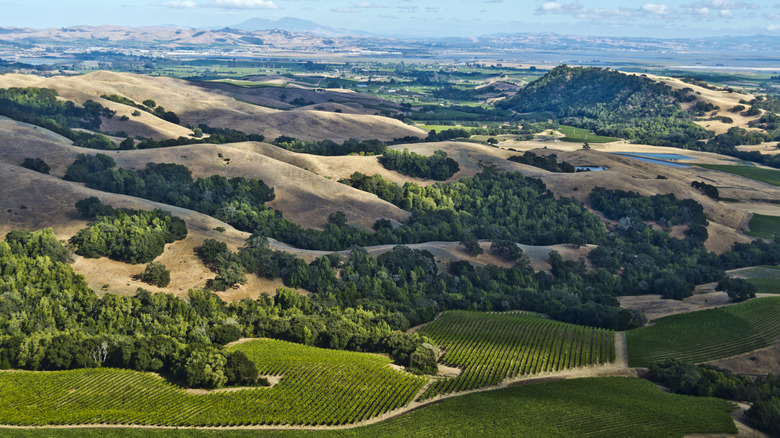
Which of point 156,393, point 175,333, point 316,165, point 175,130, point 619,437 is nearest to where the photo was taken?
point 619,437

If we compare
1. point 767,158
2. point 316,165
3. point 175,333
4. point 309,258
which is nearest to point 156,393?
point 175,333

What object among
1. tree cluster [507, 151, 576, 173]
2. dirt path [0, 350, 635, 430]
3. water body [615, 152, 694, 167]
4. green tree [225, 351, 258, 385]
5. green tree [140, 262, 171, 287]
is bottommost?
dirt path [0, 350, 635, 430]

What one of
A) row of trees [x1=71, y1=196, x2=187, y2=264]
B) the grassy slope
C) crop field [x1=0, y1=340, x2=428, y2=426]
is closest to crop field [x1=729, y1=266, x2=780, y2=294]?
crop field [x1=0, y1=340, x2=428, y2=426]

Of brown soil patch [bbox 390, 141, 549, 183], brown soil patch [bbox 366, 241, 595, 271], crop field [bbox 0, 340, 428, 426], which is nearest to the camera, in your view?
crop field [bbox 0, 340, 428, 426]

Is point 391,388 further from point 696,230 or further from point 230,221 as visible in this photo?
point 696,230

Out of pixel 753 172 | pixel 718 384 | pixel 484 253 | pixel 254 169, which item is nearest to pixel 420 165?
pixel 254 169

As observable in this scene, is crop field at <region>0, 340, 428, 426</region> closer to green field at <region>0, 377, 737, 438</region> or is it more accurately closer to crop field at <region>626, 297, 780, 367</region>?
green field at <region>0, 377, 737, 438</region>
